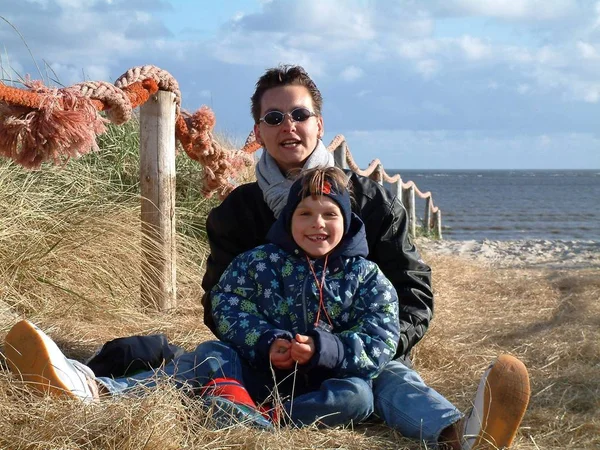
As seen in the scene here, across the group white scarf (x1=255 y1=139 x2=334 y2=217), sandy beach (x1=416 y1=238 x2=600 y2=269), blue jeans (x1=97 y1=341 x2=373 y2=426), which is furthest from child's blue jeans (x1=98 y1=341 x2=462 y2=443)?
sandy beach (x1=416 y1=238 x2=600 y2=269)

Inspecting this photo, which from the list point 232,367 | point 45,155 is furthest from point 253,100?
point 232,367

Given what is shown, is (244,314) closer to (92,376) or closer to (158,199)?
(92,376)

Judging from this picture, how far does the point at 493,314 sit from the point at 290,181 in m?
3.07

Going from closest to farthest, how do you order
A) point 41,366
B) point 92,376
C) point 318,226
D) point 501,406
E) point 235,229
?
point 501,406 → point 41,366 → point 92,376 → point 318,226 → point 235,229

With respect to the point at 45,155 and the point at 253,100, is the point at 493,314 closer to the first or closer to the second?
the point at 253,100

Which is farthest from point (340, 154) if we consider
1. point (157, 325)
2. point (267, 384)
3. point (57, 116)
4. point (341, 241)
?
point (267, 384)

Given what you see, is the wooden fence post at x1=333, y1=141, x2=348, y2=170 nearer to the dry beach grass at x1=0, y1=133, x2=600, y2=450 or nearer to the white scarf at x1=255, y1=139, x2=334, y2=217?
the dry beach grass at x1=0, y1=133, x2=600, y2=450

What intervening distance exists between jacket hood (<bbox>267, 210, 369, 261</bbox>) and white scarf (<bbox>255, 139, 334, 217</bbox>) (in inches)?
9.8

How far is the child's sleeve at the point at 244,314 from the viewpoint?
3.06 metres

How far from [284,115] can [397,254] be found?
2.60 ft

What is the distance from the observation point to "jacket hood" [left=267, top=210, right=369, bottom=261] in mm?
3248

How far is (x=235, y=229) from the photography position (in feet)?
12.3

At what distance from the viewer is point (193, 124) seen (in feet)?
17.8

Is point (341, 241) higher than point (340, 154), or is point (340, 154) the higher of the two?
point (340, 154)
